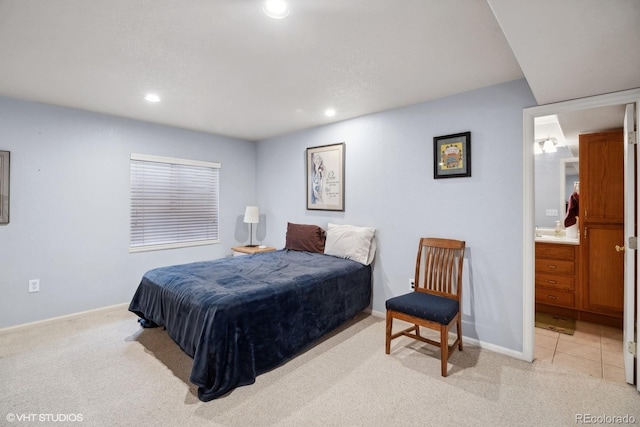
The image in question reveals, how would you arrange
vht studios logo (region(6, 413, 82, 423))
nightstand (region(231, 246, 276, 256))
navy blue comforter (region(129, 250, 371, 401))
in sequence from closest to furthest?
vht studios logo (region(6, 413, 82, 423)) < navy blue comforter (region(129, 250, 371, 401)) < nightstand (region(231, 246, 276, 256))

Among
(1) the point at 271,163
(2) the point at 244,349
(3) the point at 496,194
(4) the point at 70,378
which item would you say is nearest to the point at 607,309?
(3) the point at 496,194

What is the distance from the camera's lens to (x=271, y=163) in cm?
476

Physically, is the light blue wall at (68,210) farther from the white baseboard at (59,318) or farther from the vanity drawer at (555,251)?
the vanity drawer at (555,251)

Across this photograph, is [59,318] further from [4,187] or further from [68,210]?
[4,187]

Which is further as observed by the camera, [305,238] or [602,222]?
[305,238]

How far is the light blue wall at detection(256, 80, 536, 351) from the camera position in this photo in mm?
2514

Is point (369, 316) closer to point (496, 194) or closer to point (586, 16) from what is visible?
point (496, 194)

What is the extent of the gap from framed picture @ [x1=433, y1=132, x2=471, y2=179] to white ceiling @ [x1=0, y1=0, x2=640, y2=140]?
1.47 feet

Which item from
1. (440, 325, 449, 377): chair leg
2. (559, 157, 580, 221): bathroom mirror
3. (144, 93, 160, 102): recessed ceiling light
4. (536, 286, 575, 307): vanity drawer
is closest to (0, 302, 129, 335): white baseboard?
(144, 93, 160, 102): recessed ceiling light

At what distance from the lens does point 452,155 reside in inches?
112

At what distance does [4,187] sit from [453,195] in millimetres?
4383

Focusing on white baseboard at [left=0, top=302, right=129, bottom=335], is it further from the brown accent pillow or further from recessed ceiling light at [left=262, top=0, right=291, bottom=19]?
recessed ceiling light at [left=262, top=0, right=291, bottom=19]

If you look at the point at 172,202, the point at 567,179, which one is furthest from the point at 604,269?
the point at 172,202

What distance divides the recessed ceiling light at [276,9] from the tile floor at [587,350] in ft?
10.4
